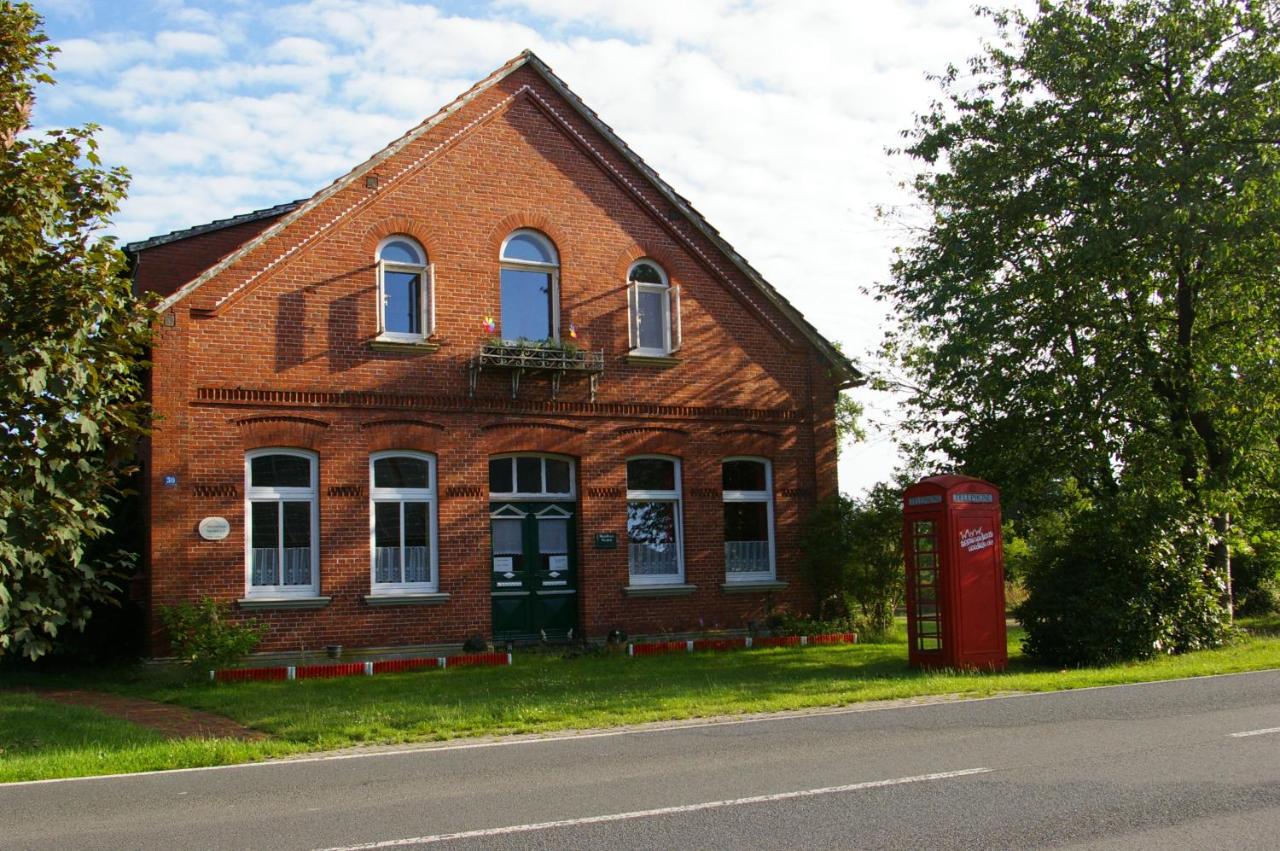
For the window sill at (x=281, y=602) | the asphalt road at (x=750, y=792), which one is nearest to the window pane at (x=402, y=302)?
the window sill at (x=281, y=602)

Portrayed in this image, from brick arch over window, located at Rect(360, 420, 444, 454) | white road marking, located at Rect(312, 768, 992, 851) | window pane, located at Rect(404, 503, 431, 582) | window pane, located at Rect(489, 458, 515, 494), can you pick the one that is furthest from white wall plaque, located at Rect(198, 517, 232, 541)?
white road marking, located at Rect(312, 768, 992, 851)

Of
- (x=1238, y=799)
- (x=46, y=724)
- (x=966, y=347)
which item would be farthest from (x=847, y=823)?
(x=966, y=347)

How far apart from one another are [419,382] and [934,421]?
28.9 ft

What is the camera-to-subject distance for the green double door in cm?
1984

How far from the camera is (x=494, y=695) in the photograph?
46.8 ft

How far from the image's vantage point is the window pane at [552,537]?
2031 cm

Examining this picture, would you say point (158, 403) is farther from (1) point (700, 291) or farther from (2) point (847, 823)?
(2) point (847, 823)

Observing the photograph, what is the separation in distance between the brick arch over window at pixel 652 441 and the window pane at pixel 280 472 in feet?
17.8

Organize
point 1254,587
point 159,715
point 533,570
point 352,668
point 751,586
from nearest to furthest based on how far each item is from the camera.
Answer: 1. point 159,715
2. point 352,668
3. point 533,570
4. point 751,586
5. point 1254,587

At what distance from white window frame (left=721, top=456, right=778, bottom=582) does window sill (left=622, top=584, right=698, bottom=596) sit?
34.6 inches

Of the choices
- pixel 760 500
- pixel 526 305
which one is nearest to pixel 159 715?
pixel 526 305

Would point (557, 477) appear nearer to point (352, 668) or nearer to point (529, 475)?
point (529, 475)

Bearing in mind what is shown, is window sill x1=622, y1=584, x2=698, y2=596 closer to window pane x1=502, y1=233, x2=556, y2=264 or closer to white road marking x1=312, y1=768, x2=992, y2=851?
window pane x1=502, y1=233, x2=556, y2=264

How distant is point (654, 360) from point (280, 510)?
701 centimetres
